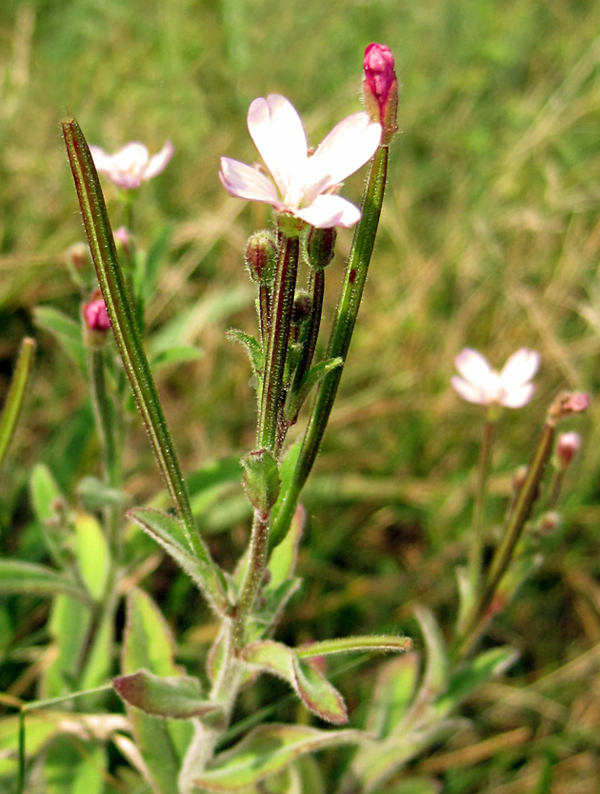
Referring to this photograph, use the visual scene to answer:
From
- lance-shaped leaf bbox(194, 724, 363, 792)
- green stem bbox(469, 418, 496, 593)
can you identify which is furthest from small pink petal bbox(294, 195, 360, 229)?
lance-shaped leaf bbox(194, 724, 363, 792)

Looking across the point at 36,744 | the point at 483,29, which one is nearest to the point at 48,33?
the point at 483,29

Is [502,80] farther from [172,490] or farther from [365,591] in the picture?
[172,490]

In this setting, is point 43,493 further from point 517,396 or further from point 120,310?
point 517,396

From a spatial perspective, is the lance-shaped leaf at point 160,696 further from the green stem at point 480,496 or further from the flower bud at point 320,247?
the flower bud at point 320,247

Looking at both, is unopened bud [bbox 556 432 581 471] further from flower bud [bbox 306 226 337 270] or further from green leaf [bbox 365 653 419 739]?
flower bud [bbox 306 226 337 270]

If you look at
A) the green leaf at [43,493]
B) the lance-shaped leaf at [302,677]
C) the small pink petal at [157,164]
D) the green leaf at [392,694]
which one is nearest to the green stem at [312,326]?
the lance-shaped leaf at [302,677]

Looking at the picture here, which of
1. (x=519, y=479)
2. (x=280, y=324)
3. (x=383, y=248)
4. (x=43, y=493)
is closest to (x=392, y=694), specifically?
(x=519, y=479)

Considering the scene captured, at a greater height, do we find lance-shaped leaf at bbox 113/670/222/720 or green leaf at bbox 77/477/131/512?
green leaf at bbox 77/477/131/512

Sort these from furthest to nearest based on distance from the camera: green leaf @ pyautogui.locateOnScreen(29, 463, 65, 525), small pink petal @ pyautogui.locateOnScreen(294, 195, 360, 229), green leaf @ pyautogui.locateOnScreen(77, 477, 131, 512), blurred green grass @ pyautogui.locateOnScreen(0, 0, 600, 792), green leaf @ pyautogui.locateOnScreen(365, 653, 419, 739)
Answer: blurred green grass @ pyautogui.locateOnScreen(0, 0, 600, 792)
green leaf @ pyautogui.locateOnScreen(365, 653, 419, 739)
green leaf @ pyautogui.locateOnScreen(29, 463, 65, 525)
green leaf @ pyautogui.locateOnScreen(77, 477, 131, 512)
small pink petal @ pyautogui.locateOnScreen(294, 195, 360, 229)
